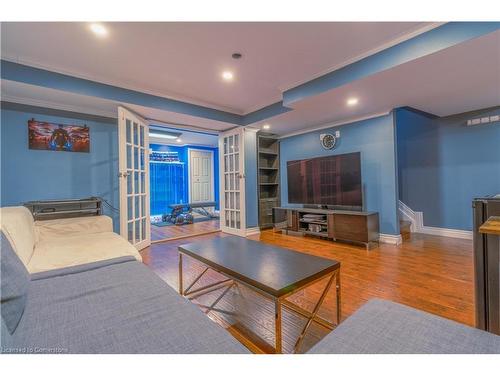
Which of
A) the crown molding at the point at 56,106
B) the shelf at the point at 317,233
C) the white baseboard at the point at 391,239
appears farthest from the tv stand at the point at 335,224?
the crown molding at the point at 56,106

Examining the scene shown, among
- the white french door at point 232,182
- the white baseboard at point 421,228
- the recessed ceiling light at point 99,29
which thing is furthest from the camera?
the white french door at point 232,182

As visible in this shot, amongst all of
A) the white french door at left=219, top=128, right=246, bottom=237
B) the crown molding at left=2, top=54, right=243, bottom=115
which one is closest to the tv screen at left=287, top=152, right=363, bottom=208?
the white french door at left=219, top=128, right=246, bottom=237

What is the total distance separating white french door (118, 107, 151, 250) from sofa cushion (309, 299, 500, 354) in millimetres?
3020

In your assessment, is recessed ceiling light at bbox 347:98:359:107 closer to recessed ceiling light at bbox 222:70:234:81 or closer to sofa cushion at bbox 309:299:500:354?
recessed ceiling light at bbox 222:70:234:81

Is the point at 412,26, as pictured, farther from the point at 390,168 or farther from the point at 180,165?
the point at 180,165

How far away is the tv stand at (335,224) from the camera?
3303 millimetres

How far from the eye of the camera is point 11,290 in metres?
0.87

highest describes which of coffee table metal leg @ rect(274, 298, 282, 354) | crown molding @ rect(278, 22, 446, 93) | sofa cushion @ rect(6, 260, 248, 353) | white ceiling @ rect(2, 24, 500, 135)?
crown molding @ rect(278, 22, 446, 93)

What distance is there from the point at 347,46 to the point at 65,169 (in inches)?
154

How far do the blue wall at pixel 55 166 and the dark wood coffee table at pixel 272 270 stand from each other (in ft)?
7.93

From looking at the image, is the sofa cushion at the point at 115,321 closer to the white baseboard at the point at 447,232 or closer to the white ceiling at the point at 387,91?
the white ceiling at the point at 387,91

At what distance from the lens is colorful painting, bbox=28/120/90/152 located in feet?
9.78

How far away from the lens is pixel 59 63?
8.04ft

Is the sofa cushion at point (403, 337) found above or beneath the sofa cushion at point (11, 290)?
beneath
